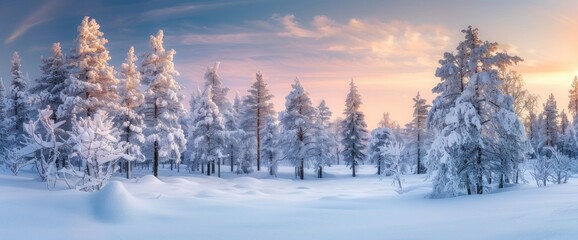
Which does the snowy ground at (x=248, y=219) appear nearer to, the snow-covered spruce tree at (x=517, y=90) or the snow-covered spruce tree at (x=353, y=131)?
the snow-covered spruce tree at (x=517, y=90)

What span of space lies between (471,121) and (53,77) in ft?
99.7

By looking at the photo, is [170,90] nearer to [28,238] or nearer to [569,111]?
[28,238]

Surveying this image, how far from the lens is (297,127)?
4031 cm

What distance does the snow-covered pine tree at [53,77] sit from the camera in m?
29.0

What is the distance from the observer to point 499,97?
55.4 feet

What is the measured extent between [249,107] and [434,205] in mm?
32716

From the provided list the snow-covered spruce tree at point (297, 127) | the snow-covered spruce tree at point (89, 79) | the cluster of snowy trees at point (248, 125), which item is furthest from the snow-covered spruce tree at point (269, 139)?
the snow-covered spruce tree at point (89, 79)

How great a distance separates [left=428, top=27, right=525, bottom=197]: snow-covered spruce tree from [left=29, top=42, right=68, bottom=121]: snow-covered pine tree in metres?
27.5

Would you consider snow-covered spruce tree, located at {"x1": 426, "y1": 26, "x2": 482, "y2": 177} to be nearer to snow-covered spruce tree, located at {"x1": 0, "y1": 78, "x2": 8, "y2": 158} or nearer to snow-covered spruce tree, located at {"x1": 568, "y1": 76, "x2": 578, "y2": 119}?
snow-covered spruce tree, located at {"x1": 0, "y1": 78, "x2": 8, "y2": 158}

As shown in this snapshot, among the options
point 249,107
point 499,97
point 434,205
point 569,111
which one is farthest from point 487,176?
point 569,111

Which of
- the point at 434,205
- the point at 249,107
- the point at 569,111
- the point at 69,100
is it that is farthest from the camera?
the point at 569,111

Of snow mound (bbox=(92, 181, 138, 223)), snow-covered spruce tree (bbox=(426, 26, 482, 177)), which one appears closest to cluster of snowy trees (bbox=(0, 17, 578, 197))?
snow-covered spruce tree (bbox=(426, 26, 482, 177))

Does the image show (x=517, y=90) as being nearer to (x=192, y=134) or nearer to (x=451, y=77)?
(x=451, y=77)

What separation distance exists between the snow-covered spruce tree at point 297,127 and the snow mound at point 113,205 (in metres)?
29.0
